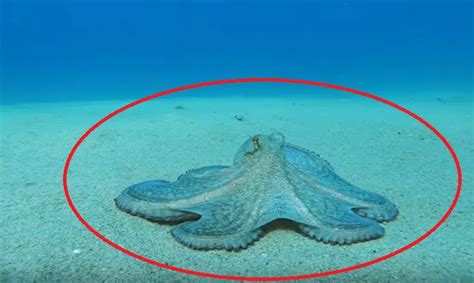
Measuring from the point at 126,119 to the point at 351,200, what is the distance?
30.1 ft

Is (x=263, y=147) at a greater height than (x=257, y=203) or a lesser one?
greater

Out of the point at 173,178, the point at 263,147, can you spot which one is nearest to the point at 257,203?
the point at 263,147

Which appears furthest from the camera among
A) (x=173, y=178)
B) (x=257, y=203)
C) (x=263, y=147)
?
(x=173, y=178)

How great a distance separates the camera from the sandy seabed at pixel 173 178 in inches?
138

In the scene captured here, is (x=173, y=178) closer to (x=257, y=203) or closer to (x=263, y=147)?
(x=263, y=147)

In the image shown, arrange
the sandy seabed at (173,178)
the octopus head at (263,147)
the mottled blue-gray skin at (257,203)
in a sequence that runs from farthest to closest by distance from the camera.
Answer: the octopus head at (263,147) < the mottled blue-gray skin at (257,203) < the sandy seabed at (173,178)

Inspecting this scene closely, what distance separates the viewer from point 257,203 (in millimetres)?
3949

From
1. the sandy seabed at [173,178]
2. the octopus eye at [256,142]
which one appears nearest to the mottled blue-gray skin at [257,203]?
the octopus eye at [256,142]

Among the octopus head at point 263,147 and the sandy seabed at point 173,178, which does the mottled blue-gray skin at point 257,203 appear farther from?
the sandy seabed at point 173,178

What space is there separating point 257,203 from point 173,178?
250cm

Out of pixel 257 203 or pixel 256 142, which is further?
pixel 256 142

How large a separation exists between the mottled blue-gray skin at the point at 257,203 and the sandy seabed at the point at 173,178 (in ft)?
0.42

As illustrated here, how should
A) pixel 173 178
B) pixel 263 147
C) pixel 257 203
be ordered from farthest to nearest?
pixel 173 178, pixel 263 147, pixel 257 203

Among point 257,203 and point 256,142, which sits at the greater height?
point 256,142
